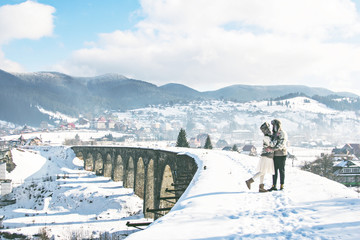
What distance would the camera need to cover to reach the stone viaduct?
57.4ft

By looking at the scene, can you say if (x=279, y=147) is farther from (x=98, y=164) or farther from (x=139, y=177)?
(x=98, y=164)

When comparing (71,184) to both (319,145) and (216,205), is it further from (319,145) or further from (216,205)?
(319,145)

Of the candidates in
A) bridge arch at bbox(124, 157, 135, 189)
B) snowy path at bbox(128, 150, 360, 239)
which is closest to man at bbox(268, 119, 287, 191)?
snowy path at bbox(128, 150, 360, 239)

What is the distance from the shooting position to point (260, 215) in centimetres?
550

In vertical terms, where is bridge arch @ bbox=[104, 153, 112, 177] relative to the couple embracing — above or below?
below

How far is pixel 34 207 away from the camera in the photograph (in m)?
32.1

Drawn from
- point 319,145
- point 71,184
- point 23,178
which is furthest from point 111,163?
point 319,145

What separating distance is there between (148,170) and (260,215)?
26076 millimetres

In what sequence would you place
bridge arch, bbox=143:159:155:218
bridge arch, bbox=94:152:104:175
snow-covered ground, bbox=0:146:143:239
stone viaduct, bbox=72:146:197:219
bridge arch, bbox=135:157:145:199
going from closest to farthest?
stone viaduct, bbox=72:146:197:219, snow-covered ground, bbox=0:146:143:239, bridge arch, bbox=143:159:155:218, bridge arch, bbox=135:157:145:199, bridge arch, bbox=94:152:104:175

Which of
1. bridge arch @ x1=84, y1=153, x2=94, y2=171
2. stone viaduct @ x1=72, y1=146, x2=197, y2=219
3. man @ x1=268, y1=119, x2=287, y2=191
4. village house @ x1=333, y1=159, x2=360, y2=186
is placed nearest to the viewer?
man @ x1=268, y1=119, x2=287, y2=191

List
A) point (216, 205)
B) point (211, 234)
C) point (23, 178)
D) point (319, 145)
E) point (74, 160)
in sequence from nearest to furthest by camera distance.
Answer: point (211, 234) → point (216, 205) → point (23, 178) → point (74, 160) → point (319, 145)

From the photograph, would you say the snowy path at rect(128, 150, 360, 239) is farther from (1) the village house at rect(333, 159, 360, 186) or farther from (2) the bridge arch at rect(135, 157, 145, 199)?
(1) the village house at rect(333, 159, 360, 186)

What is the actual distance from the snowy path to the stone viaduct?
3.19 meters

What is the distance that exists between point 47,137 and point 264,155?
14330 cm
